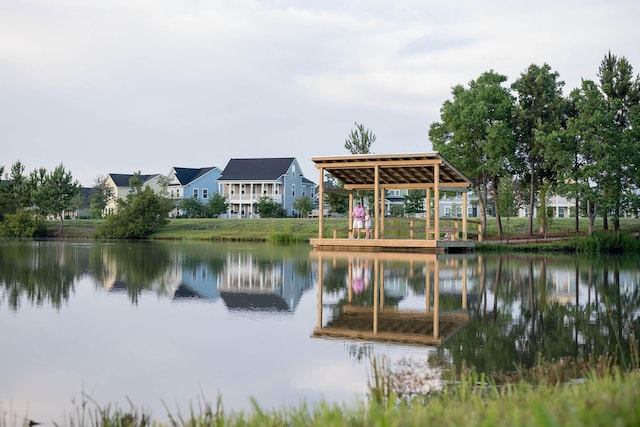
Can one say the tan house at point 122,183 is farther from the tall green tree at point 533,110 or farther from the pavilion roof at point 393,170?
the pavilion roof at point 393,170

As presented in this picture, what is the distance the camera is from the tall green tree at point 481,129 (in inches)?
1453

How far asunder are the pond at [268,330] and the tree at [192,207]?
47253mm

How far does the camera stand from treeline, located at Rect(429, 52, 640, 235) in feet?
109

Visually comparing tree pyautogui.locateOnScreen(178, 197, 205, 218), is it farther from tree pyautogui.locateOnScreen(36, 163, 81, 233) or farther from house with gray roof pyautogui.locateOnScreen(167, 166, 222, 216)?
tree pyautogui.locateOnScreen(36, 163, 81, 233)

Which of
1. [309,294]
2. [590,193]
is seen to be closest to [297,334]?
[309,294]

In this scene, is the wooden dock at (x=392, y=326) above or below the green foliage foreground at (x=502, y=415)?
below

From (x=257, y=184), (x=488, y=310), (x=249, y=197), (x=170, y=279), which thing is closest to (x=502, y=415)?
(x=488, y=310)

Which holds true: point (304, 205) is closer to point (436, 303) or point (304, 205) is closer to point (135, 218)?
point (135, 218)

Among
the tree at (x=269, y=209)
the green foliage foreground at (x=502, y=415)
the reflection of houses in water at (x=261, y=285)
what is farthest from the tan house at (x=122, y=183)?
the green foliage foreground at (x=502, y=415)

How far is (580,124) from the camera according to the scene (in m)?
33.2

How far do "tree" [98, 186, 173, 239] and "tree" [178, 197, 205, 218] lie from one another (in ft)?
45.2

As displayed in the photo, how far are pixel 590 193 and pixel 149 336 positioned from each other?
92.4 feet

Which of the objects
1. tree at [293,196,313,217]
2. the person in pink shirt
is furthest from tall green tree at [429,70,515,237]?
tree at [293,196,313,217]

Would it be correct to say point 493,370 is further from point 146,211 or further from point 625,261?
point 146,211
